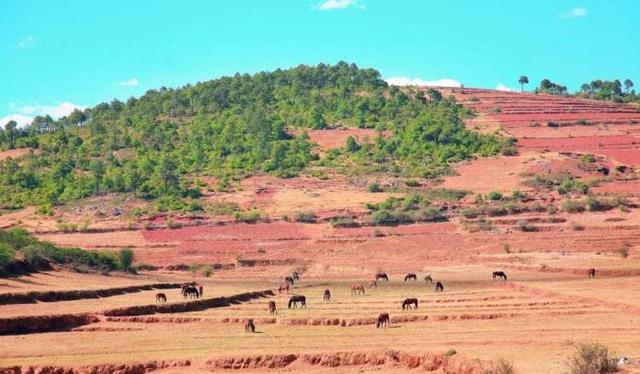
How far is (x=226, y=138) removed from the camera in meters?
151

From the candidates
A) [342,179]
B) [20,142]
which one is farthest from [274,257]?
[20,142]

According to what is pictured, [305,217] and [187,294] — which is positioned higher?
[305,217]

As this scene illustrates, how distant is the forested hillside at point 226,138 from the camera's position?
421 feet

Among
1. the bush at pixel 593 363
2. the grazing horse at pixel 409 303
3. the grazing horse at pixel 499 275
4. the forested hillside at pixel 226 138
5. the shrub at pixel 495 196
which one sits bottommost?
the grazing horse at pixel 499 275

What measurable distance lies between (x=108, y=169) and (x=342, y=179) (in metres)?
32.7

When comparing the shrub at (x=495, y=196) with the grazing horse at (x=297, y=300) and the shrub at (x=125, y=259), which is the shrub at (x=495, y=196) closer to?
the shrub at (x=125, y=259)

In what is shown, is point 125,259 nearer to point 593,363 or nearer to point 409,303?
point 409,303

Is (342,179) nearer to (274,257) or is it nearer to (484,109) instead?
(274,257)

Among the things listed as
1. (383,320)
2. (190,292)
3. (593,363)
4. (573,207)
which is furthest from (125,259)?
(593,363)

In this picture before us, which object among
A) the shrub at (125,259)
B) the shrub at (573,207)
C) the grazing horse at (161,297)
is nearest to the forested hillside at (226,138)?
the shrub at (573,207)

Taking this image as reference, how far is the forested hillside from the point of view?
128 meters

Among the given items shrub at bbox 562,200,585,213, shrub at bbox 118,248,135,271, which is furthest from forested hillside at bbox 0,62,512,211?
shrub at bbox 118,248,135,271

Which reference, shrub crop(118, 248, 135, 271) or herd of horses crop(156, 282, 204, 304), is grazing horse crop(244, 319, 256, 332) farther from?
shrub crop(118, 248, 135, 271)

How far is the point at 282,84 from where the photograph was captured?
189m
